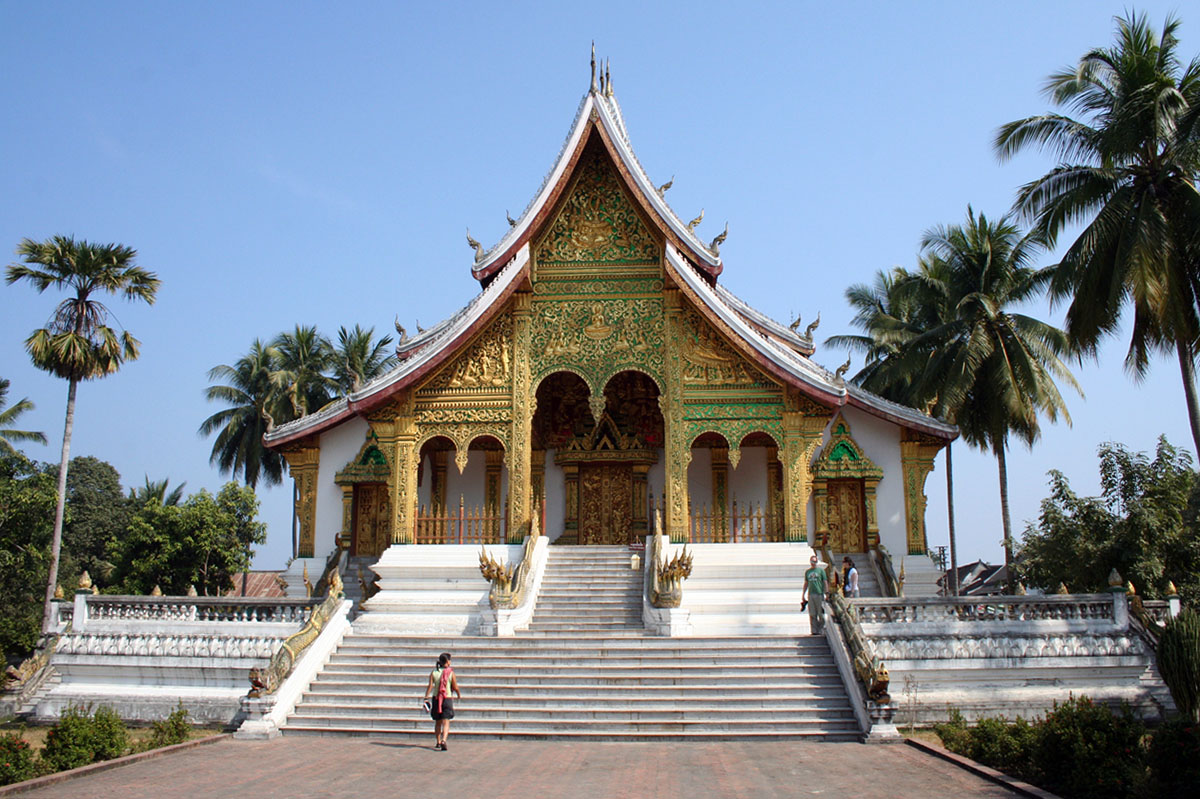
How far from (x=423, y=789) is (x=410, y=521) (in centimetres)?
924

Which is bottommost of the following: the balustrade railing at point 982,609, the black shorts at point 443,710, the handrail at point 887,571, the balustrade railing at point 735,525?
the black shorts at point 443,710

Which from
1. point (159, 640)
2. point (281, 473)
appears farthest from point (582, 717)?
point (281, 473)

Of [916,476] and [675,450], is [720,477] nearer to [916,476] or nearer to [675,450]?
[675,450]

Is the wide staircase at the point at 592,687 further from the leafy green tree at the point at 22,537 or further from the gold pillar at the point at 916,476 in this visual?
the leafy green tree at the point at 22,537

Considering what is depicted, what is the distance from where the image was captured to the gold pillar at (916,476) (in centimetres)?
1802

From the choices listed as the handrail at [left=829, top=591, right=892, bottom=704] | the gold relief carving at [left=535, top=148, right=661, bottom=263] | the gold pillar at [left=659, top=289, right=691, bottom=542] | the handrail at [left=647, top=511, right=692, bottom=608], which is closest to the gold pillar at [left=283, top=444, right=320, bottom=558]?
the gold relief carving at [left=535, top=148, right=661, bottom=263]

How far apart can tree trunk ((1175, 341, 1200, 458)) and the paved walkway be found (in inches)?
307

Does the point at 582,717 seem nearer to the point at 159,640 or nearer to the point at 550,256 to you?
the point at 159,640

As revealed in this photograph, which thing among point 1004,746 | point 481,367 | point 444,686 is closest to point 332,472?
point 481,367

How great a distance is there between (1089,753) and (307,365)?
33178mm

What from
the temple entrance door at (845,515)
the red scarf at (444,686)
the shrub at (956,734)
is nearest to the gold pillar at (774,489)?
the temple entrance door at (845,515)

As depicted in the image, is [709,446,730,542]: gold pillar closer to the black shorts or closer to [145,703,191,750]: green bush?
the black shorts

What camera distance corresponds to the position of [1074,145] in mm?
15664

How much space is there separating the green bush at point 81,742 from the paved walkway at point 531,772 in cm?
24
